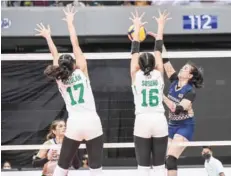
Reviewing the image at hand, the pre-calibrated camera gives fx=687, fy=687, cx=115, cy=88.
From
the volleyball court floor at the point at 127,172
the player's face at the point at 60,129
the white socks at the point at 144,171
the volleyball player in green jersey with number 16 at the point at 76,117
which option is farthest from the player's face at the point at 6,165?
the white socks at the point at 144,171

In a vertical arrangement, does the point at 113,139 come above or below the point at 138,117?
below

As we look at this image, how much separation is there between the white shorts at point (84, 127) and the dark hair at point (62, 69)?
450 millimetres

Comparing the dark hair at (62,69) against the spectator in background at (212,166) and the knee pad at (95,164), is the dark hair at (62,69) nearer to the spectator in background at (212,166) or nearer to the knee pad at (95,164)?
the knee pad at (95,164)

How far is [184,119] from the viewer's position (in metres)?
8.21

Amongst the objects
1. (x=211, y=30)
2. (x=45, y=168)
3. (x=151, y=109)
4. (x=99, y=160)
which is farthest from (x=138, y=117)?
(x=211, y=30)

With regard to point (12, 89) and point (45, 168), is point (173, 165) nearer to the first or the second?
point (45, 168)

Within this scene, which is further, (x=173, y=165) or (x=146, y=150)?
(x=173, y=165)

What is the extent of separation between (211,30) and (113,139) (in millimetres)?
2718

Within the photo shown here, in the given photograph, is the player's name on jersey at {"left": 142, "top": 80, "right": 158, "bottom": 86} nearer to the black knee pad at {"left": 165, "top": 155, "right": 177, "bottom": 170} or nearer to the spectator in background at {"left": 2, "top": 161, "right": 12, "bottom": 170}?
the black knee pad at {"left": 165, "top": 155, "right": 177, "bottom": 170}

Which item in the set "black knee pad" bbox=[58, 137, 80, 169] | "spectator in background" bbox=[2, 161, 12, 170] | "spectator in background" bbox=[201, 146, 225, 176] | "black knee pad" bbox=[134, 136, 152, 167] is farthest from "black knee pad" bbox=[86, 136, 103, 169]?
"spectator in background" bbox=[2, 161, 12, 170]

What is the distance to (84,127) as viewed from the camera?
23.7 ft

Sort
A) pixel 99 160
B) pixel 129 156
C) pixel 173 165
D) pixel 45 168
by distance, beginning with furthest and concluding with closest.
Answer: pixel 129 156
pixel 45 168
pixel 173 165
pixel 99 160

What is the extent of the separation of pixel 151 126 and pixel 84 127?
73 centimetres

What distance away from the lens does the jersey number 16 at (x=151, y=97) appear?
24.6 ft
